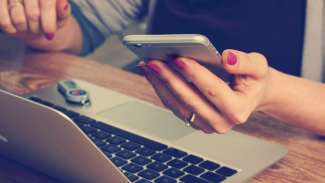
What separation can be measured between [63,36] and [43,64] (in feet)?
0.33

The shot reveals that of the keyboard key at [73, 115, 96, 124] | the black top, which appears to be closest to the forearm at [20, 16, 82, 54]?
the black top

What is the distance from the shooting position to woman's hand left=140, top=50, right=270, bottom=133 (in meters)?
0.69

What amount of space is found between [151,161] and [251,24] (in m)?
0.56

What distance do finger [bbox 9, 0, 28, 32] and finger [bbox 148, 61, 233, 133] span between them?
14.6 inches

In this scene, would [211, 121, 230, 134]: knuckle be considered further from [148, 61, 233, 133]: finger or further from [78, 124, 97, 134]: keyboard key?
[78, 124, 97, 134]: keyboard key

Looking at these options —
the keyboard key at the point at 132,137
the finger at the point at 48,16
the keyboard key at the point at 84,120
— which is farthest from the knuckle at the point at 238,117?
the finger at the point at 48,16

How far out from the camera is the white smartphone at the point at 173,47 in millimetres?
634

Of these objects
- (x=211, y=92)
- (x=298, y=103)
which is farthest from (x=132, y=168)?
(x=298, y=103)

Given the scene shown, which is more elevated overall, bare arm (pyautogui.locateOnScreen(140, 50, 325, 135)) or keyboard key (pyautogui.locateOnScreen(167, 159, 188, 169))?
bare arm (pyautogui.locateOnScreen(140, 50, 325, 135))

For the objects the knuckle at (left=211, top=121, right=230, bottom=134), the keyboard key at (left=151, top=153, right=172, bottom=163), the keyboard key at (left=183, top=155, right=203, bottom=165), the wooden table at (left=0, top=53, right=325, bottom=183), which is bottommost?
the wooden table at (left=0, top=53, right=325, bottom=183)

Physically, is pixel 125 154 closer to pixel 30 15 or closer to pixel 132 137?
pixel 132 137

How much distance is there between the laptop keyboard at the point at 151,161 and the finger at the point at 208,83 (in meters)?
0.07

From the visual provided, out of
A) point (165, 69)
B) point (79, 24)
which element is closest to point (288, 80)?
point (165, 69)

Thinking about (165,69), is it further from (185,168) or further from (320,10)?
(320,10)
